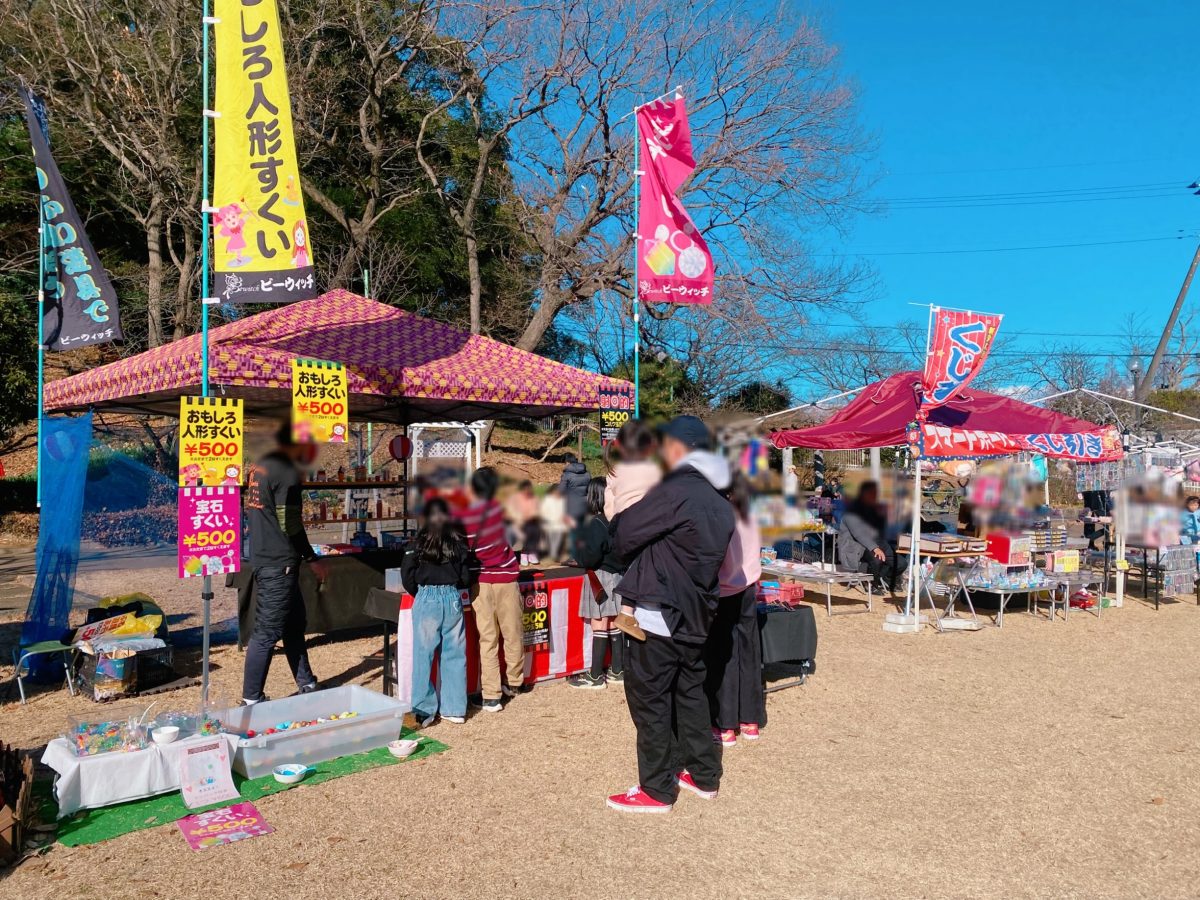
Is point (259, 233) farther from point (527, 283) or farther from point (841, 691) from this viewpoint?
point (527, 283)

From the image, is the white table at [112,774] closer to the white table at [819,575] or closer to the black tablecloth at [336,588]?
the black tablecloth at [336,588]

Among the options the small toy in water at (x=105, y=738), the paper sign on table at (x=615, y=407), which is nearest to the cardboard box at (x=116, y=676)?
the small toy in water at (x=105, y=738)

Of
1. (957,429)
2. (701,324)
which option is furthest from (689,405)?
(957,429)

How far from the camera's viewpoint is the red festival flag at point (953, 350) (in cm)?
714

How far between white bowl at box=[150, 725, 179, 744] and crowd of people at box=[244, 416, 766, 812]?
3.65 feet

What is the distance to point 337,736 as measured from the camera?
493 cm

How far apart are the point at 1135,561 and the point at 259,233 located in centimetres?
1243

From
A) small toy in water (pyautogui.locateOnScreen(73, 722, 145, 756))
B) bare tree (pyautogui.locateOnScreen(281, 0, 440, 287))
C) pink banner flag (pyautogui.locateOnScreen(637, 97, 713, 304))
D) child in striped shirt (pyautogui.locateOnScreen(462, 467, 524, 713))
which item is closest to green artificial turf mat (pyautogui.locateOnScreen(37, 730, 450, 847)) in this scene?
small toy in water (pyautogui.locateOnScreen(73, 722, 145, 756))

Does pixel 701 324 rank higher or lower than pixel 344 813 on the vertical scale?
higher

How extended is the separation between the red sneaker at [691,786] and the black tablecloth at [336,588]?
4.20 metres

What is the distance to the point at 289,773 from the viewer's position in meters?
4.57

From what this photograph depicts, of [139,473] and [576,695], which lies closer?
[576,695]

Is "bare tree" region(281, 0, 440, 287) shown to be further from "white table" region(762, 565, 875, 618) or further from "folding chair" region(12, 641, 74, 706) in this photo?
"folding chair" region(12, 641, 74, 706)

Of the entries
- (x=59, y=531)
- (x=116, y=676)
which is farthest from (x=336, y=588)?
(x=59, y=531)
